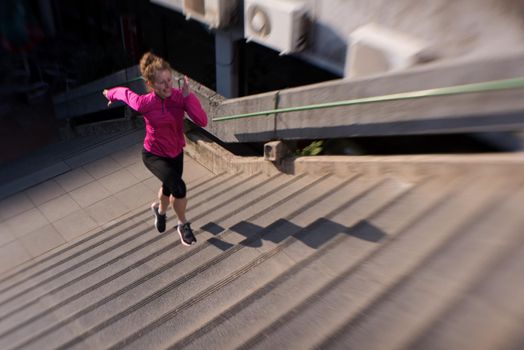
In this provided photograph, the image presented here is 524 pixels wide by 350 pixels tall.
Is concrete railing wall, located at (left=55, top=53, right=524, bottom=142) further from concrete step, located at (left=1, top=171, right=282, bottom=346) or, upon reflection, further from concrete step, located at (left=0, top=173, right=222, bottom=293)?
concrete step, located at (left=1, top=171, right=282, bottom=346)

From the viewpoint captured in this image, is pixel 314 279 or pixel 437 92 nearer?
pixel 314 279

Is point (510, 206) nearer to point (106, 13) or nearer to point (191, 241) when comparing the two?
point (191, 241)

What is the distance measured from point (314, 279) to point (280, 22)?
14.7 feet

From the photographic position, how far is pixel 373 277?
286 centimetres

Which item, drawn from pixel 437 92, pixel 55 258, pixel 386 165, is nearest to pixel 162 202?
pixel 55 258

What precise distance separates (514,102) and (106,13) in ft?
47.0

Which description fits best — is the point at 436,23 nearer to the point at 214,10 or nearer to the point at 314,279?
the point at 314,279

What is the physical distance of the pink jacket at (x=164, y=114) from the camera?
382 cm

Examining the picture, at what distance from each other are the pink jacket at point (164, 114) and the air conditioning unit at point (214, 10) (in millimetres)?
4105

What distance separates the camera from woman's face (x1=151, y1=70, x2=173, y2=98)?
362 centimetres

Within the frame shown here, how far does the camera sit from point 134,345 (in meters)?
2.96

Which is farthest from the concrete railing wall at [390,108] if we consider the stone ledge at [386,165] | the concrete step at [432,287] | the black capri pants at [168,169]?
the black capri pants at [168,169]

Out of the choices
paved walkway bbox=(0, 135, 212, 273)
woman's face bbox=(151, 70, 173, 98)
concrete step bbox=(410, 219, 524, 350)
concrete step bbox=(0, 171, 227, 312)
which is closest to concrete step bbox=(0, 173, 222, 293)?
concrete step bbox=(0, 171, 227, 312)

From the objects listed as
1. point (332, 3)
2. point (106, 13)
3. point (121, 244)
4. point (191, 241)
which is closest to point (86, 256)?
point (121, 244)
